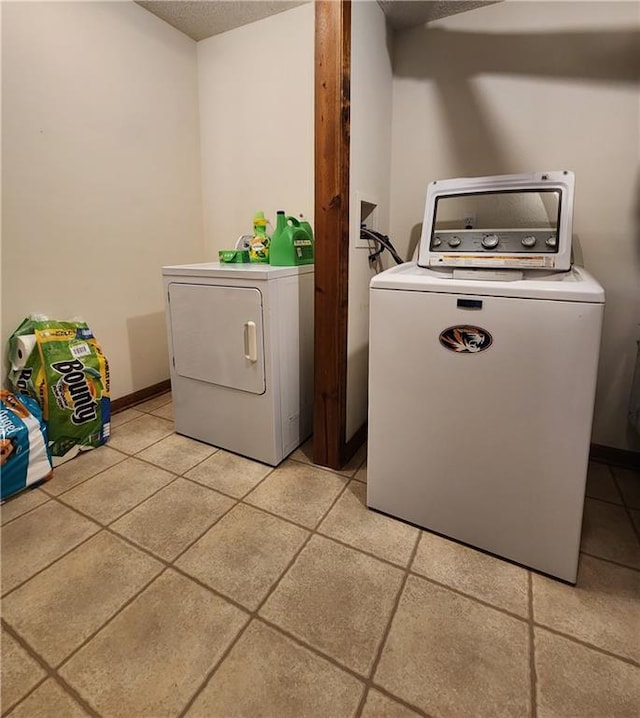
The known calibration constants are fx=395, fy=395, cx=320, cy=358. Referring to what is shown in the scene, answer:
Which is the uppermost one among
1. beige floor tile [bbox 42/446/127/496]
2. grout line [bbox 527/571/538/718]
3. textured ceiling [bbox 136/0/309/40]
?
textured ceiling [bbox 136/0/309/40]

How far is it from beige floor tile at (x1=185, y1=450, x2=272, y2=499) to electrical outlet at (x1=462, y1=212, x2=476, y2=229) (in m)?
1.55

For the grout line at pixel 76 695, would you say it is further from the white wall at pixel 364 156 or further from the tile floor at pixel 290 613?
the white wall at pixel 364 156

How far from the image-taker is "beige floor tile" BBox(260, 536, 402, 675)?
107 centimetres

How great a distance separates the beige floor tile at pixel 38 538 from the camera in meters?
1.30

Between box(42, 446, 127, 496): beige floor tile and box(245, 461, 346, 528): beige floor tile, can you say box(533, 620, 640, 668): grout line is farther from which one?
box(42, 446, 127, 496): beige floor tile

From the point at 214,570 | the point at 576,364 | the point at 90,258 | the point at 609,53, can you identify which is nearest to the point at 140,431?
the point at 90,258

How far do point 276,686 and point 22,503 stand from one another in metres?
1.30

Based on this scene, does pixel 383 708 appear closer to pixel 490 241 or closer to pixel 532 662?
pixel 532 662

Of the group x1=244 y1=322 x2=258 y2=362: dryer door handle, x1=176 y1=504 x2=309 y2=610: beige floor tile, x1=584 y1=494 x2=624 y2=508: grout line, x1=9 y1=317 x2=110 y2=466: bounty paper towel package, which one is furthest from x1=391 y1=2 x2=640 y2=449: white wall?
x1=9 y1=317 x2=110 y2=466: bounty paper towel package

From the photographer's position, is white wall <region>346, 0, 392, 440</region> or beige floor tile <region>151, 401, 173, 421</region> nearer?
white wall <region>346, 0, 392, 440</region>

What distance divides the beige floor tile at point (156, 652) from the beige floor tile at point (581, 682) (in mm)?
794

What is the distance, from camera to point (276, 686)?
96 cm

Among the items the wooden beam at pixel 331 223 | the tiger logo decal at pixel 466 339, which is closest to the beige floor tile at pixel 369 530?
the wooden beam at pixel 331 223

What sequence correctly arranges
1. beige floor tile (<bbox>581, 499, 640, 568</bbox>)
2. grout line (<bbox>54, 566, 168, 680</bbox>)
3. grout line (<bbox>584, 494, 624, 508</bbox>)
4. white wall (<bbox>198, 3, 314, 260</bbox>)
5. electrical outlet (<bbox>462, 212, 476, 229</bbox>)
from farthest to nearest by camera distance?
white wall (<bbox>198, 3, 314, 260</bbox>), electrical outlet (<bbox>462, 212, 476, 229</bbox>), grout line (<bbox>584, 494, 624, 508</bbox>), beige floor tile (<bbox>581, 499, 640, 568</bbox>), grout line (<bbox>54, 566, 168, 680</bbox>)
